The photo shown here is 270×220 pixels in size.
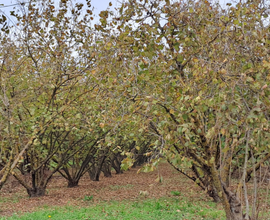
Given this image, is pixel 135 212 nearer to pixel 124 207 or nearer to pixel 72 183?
pixel 124 207

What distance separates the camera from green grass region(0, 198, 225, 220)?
24.3 ft

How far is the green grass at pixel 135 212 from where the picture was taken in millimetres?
7414

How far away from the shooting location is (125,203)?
9719mm

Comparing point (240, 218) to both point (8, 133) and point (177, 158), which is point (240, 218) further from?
point (8, 133)

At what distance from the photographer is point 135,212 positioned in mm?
8070

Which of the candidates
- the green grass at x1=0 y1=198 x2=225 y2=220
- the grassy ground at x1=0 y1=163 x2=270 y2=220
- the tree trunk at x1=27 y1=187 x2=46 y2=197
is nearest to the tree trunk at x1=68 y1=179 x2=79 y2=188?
the grassy ground at x1=0 y1=163 x2=270 y2=220

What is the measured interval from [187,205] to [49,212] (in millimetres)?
4171

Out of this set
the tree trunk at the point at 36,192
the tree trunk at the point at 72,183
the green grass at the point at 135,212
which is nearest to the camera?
the green grass at the point at 135,212

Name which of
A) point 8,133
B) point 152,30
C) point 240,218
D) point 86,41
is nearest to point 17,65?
point 86,41

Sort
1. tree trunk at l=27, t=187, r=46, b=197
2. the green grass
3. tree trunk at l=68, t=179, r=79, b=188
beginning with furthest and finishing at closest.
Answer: tree trunk at l=68, t=179, r=79, b=188, tree trunk at l=27, t=187, r=46, b=197, the green grass

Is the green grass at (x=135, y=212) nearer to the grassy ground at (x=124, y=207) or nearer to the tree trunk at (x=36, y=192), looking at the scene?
the grassy ground at (x=124, y=207)

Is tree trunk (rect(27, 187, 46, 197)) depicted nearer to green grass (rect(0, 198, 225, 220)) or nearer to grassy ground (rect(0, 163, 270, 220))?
grassy ground (rect(0, 163, 270, 220))

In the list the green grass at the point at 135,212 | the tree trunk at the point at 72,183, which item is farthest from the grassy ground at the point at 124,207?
the tree trunk at the point at 72,183

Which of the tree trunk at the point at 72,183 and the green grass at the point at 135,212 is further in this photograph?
the tree trunk at the point at 72,183
